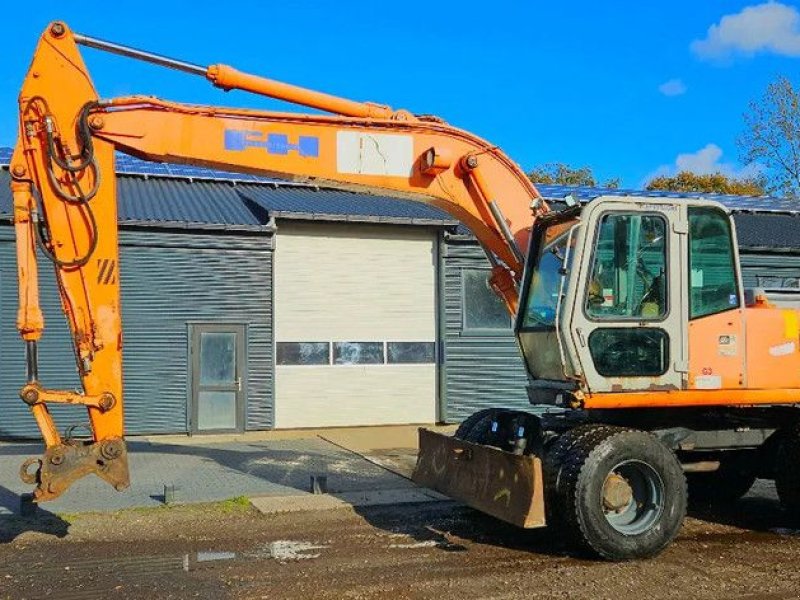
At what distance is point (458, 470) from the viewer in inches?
301

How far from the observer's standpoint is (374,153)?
758cm

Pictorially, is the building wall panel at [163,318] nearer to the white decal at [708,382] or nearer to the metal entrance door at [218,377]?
the metal entrance door at [218,377]

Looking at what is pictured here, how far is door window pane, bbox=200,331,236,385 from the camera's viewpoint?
15164mm

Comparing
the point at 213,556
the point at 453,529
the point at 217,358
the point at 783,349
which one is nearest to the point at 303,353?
the point at 217,358

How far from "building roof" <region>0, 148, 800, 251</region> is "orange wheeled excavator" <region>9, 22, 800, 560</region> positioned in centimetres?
644

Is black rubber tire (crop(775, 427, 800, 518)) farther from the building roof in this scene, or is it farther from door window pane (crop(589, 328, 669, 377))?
the building roof

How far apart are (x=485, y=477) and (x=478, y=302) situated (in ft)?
31.9

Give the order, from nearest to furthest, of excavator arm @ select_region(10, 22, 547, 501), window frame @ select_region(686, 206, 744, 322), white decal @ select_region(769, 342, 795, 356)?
excavator arm @ select_region(10, 22, 547, 501) → window frame @ select_region(686, 206, 744, 322) → white decal @ select_region(769, 342, 795, 356)

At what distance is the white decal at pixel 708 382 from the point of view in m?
7.05

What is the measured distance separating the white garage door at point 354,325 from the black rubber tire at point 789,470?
921 centimetres

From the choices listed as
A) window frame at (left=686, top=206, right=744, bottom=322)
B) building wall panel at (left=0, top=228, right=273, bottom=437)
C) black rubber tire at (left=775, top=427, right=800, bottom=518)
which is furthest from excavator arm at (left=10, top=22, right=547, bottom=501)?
building wall panel at (left=0, top=228, right=273, bottom=437)

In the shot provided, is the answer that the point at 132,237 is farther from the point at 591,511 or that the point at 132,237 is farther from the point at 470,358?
the point at 591,511

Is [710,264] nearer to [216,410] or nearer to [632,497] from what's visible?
[632,497]

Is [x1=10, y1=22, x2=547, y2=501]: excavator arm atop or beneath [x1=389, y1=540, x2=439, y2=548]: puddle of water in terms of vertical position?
atop
